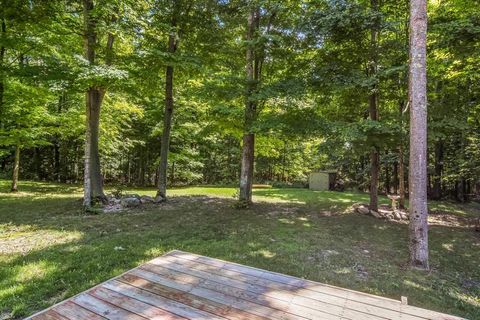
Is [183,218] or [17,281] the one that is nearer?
[17,281]

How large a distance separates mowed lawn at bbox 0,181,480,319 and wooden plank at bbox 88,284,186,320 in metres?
1.11

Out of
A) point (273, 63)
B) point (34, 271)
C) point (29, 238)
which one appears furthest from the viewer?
point (273, 63)

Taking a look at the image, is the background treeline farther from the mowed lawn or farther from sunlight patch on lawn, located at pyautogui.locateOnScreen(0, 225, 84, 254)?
sunlight patch on lawn, located at pyautogui.locateOnScreen(0, 225, 84, 254)

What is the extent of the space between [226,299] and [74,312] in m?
1.38

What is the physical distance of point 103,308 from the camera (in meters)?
2.54

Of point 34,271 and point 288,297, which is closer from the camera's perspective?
point 288,297

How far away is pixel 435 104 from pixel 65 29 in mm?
11492

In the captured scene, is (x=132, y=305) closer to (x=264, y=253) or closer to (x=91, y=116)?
(x=264, y=253)

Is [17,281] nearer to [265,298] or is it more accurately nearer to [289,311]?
[265,298]

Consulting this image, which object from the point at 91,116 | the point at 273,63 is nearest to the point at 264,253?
the point at 273,63

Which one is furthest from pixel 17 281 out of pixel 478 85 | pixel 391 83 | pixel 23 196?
pixel 478 85

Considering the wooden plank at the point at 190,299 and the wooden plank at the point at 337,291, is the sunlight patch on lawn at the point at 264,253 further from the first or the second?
the wooden plank at the point at 190,299

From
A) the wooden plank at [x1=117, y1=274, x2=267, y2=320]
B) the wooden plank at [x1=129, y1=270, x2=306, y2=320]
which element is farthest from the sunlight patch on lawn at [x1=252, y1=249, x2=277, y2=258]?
the wooden plank at [x1=117, y1=274, x2=267, y2=320]

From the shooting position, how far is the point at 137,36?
8906 millimetres
